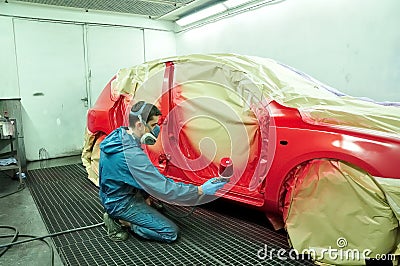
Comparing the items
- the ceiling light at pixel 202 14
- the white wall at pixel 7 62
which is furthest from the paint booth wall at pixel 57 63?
the ceiling light at pixel 202 14

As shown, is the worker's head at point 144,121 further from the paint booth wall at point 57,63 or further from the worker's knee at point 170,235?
the paint booth wall at point 57,63

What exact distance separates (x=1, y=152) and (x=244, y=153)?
12.8ft

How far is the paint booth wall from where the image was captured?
17.5ft

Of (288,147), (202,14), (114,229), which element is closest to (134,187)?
(114,229)

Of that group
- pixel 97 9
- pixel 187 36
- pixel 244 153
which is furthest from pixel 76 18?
pixel 244 153

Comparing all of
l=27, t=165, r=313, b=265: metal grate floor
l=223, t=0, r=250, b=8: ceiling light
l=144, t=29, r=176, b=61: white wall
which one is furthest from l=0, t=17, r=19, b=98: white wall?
l=223, t=0, r=250, b=8: ceiling light

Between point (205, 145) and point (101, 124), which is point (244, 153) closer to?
point (205, 145)

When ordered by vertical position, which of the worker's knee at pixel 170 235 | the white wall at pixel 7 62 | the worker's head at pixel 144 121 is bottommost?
the worker's knee at pixel 170 235

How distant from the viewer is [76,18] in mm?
5809

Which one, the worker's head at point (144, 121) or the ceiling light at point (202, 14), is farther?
the ceiling light at point (202, 14)

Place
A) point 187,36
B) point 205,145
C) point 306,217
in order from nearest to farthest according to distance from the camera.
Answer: point 306,217 → point 205,145 → point 187,36

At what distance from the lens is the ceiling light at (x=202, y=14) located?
5.46m

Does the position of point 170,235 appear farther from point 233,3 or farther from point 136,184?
point 233,3

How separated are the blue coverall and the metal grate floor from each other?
0.13 m
